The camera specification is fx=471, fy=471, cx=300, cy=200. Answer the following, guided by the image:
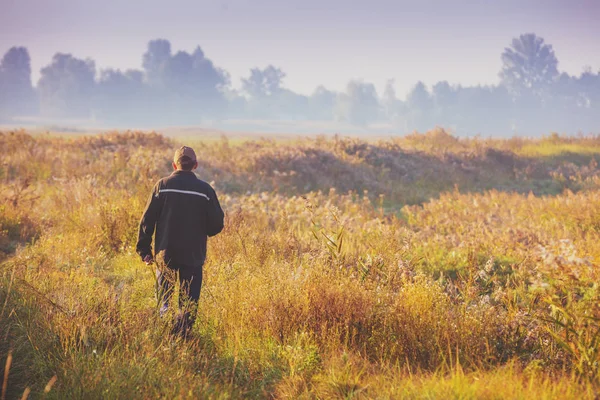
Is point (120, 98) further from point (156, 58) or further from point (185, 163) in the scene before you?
point (185, 163)

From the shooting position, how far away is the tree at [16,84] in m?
128

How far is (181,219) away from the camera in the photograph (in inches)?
169

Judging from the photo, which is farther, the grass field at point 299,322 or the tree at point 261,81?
the tree at point 261,81

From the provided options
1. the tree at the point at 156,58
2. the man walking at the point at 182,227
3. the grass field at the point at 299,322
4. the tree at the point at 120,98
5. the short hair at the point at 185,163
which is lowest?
the grass field at the point at 299,322

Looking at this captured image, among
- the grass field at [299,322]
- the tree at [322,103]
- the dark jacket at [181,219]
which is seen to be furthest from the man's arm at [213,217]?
the tree at [322,103]

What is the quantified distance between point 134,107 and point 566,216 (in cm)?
13195

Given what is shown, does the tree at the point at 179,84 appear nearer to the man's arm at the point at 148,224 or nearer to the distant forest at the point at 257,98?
the distant forest at the point at 257,98

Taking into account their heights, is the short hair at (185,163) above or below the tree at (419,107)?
below

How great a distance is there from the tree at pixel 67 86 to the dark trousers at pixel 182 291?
136 m

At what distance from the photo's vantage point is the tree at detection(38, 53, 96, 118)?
124188 mm

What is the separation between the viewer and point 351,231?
8.76 meters

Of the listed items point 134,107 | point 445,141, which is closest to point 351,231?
point 445,141

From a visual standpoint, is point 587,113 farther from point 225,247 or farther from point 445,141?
point 225,247

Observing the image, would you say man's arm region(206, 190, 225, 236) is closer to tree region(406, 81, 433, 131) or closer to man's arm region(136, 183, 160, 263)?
man's arm region(136, 183, 160, 263)
